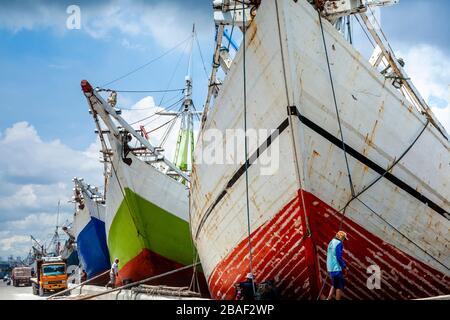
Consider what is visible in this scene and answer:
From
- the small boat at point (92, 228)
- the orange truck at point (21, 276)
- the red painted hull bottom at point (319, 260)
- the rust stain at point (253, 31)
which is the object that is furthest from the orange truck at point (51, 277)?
the rust stain at point (253, 31)

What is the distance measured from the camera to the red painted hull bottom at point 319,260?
6.67 meters

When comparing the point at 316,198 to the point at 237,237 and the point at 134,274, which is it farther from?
the point at 134,274

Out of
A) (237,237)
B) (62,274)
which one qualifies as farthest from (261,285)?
(62,274)

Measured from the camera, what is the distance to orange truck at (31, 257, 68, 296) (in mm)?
21750

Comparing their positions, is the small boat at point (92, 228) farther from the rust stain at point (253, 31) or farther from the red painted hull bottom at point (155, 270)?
the rust stain at point (253, 31)

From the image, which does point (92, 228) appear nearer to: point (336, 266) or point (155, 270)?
point (155, 270)

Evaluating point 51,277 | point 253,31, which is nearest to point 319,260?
point 253,31

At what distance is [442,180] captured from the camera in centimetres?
773

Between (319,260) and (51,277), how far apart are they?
61.2ft

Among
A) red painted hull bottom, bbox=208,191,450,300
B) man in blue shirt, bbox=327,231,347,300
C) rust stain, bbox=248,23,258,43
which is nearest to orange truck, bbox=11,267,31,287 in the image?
red painted hull bottom, bbox=208,191,450,300

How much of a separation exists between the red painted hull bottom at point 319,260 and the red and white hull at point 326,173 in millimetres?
16

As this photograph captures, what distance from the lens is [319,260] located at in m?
6.65

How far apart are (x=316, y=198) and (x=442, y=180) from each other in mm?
2546

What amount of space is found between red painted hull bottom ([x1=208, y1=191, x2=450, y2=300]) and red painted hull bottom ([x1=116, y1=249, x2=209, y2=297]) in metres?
6.90
